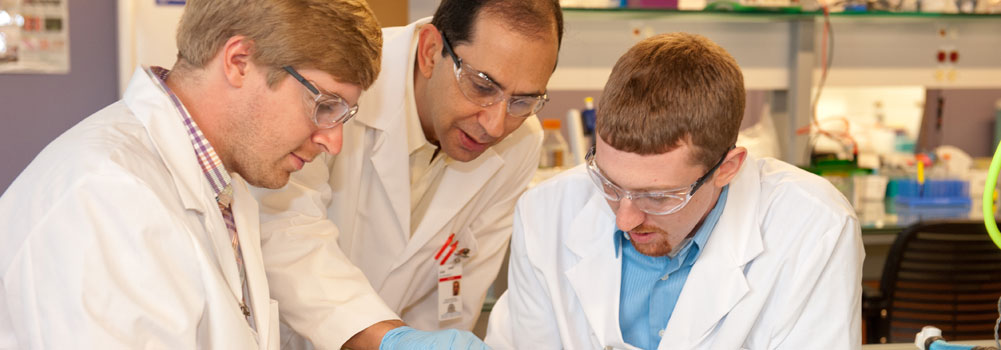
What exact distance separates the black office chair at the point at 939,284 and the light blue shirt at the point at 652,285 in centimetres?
146

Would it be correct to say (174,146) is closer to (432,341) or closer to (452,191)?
(432,341)

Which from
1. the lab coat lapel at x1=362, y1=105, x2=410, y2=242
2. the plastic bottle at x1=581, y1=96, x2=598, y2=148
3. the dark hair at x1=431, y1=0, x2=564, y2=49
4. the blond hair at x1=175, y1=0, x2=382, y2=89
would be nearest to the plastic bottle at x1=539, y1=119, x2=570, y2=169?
the plastic bottle at x1=581, y1=96, x2=598, y2=148

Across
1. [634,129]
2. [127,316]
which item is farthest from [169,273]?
[634,129]

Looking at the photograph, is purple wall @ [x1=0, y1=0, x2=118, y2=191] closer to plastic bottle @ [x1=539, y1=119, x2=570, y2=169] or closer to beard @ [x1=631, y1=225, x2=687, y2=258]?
plastic bottle @ [x1=539, y1=119, x2=570, y2=169]

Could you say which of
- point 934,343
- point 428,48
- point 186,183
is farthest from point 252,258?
point 934,343

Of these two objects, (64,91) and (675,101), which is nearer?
(675,101)

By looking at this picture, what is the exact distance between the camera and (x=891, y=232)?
308 cm

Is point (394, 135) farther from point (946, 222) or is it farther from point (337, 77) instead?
point (946, 222)

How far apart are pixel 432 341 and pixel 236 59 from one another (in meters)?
0.61

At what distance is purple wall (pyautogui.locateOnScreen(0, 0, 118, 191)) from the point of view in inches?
122

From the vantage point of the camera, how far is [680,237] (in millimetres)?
1627

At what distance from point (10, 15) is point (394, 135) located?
1843 millimetres

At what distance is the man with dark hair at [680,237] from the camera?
1469 mm

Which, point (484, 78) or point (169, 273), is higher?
point (484, 78)
